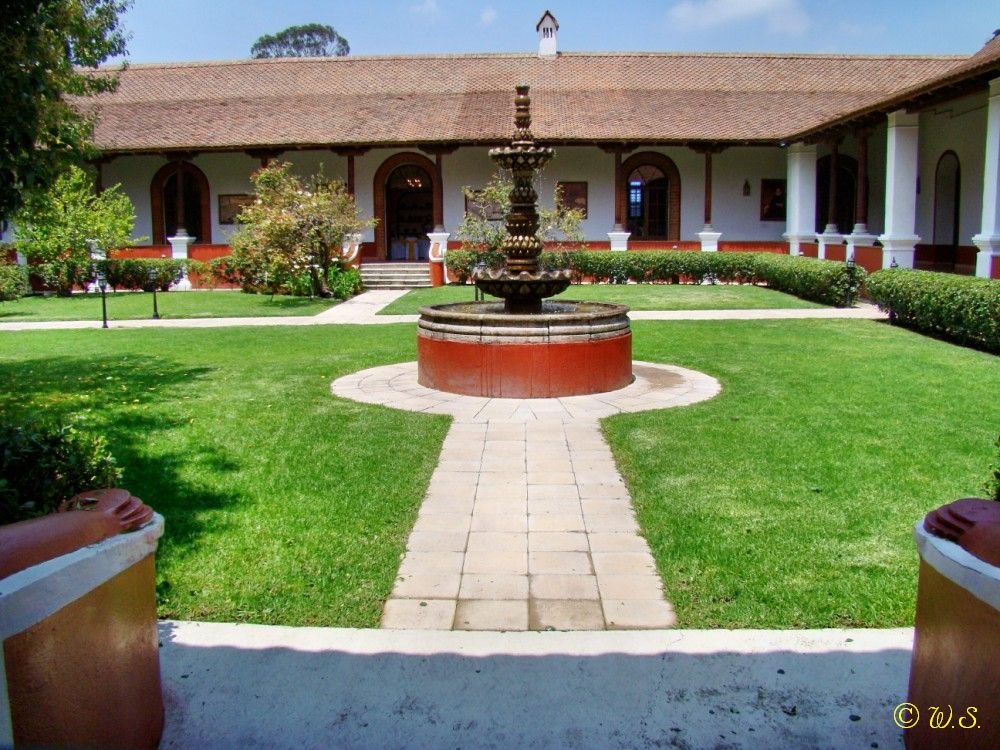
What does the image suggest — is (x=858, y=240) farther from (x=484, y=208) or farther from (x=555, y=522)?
(x=555, y=522)

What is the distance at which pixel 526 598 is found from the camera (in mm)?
4379

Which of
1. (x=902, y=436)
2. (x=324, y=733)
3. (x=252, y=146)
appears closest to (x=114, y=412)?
(x=324, y=733)

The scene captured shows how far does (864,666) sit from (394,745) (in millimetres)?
1874

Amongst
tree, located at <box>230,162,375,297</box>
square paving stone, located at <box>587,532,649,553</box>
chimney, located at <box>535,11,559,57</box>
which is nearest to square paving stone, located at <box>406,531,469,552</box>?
square paving stone, located at <box>587,532,649,553</box>

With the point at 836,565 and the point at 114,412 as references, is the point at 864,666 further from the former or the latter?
the point at 114,412

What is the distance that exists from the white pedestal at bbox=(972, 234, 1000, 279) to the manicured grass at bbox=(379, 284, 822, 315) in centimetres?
336

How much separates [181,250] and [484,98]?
34.1 ft

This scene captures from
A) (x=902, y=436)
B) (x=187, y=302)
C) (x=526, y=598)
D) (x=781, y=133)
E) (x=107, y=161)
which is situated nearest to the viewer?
(x=526, y=598)

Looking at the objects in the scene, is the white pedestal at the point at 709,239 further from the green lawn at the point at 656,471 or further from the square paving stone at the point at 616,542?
the square paving stone at the point at 616,542

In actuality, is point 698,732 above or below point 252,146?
below

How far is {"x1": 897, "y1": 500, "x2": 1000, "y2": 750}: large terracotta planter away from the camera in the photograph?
2445 mm

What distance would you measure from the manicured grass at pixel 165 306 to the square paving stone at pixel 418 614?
584 inches

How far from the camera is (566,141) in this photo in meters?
25.4

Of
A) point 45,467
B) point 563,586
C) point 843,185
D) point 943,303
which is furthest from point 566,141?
point 45,467
